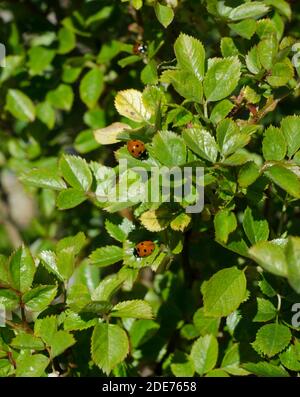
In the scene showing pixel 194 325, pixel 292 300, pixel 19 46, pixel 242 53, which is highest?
pixel 242 53

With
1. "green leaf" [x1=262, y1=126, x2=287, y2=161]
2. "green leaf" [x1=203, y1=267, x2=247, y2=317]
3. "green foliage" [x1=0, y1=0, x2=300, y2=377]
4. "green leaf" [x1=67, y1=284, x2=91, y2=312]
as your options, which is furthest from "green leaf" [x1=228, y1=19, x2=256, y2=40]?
"green leaf" [x1=67, y1=284, x2=91, y2=312]

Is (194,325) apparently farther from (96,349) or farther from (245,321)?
(96,349)

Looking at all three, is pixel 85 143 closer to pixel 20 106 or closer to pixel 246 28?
pixel 20 106

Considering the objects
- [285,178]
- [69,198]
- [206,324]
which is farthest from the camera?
[206,324]

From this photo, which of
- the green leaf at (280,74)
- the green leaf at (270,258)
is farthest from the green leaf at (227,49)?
the green leaf at (270,258)

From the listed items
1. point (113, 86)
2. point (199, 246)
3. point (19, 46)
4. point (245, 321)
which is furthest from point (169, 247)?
point (19, 46)

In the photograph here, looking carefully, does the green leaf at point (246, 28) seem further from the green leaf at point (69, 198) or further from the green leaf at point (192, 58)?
the green leaf at point (69, 198)

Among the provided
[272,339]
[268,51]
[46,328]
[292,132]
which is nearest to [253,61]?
[268,51]
